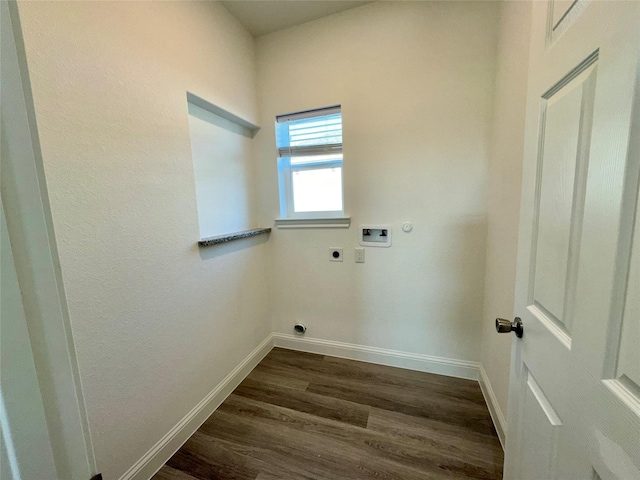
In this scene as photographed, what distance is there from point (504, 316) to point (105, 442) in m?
1.98

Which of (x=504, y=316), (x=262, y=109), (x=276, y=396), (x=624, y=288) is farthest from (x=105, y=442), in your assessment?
Result: (x=262, y=109)

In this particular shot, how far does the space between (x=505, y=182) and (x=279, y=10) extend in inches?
74.9

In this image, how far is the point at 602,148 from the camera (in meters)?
0.42

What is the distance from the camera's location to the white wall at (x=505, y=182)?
114 centimetres

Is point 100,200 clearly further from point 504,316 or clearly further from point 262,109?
point 504,316

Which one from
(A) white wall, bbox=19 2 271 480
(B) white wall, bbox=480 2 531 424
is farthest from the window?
(B) white wall, bbox=480 2 531 424

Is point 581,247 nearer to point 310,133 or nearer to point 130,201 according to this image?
point 130,201

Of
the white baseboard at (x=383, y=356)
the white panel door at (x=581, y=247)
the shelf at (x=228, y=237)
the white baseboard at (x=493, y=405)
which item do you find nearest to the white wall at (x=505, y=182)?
the white baseboard at (x=493, y=405)

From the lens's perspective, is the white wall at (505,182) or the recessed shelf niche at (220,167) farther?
the recessed shelf niche at (220,167)

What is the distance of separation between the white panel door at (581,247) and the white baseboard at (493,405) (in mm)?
683

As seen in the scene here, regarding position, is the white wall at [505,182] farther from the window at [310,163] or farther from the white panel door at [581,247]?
the window at [310,163]

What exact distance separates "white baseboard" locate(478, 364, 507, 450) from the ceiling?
272 cm

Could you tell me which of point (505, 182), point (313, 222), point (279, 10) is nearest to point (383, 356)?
point (313, 222)

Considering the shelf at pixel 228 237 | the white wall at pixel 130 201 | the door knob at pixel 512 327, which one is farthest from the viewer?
the shelf at pixel 228 237
